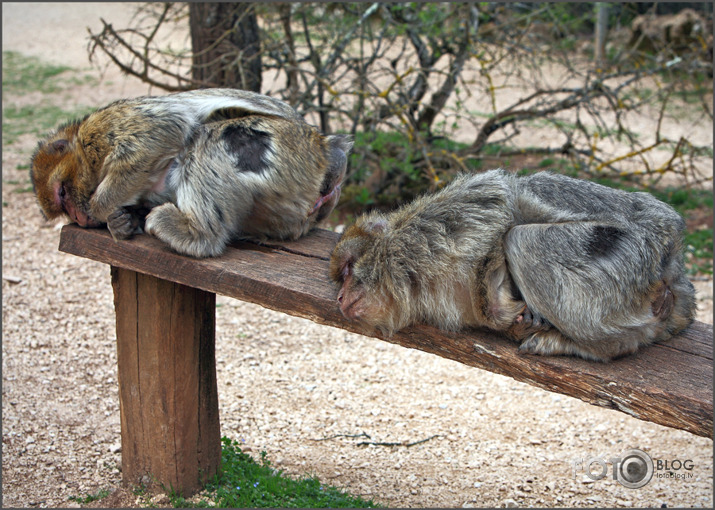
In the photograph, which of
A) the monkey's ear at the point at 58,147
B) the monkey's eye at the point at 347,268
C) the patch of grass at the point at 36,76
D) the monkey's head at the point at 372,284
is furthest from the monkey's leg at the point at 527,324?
the patch of grass at the point at 36,76

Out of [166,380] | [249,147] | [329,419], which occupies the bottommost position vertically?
[329,419]

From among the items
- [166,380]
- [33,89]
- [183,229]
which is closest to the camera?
[183,229]

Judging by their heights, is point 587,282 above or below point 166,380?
above

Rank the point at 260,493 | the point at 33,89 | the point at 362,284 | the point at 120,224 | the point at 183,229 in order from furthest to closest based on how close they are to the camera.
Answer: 1. the point at 33,89
2. the point at 260,493
3. the point at 120,224
4. the point at 183,229
5. the point at 362,284

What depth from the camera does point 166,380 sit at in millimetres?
3459

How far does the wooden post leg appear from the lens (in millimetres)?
3379

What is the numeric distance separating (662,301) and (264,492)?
223 cm

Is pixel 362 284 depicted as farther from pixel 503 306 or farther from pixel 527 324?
pixel 527 324

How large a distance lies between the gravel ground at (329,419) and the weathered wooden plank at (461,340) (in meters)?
1.43

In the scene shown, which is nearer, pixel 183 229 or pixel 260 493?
pixel 183 229

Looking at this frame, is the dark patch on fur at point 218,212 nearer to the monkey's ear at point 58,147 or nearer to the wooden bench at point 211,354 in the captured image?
the wooden bench at point 211,354

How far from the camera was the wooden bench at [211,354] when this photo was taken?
248 centimetres

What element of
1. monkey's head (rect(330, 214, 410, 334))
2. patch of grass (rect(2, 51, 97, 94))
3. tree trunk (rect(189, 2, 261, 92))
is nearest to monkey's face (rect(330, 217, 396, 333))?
monkey's head (rect(330, 214, 410, 334))

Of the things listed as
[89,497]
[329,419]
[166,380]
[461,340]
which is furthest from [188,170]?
[329,419]
